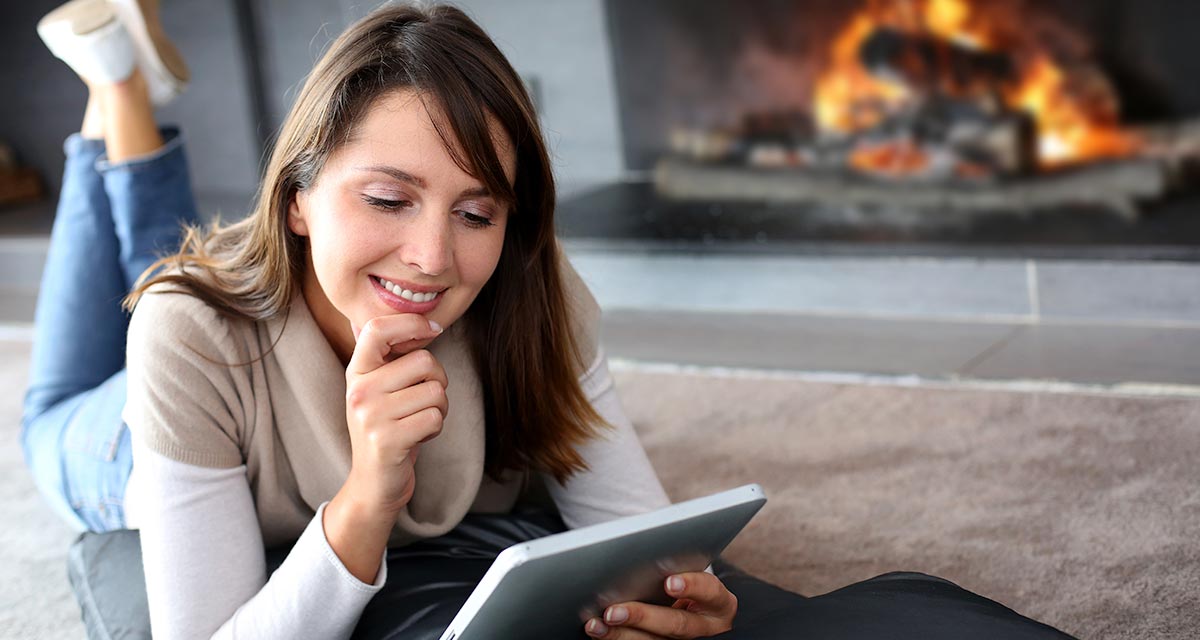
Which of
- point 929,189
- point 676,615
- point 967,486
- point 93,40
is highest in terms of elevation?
point 93,40

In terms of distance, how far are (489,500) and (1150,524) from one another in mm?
836

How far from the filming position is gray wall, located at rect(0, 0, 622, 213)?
2.96 meters

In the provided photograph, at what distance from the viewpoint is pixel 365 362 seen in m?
1.01

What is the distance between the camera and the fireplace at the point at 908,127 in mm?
2377

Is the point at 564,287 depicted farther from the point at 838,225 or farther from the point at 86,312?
the point at 838,225

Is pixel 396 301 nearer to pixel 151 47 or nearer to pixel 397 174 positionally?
pixel 397 174

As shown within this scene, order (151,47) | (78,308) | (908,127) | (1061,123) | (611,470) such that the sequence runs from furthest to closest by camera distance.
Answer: (908,127) → (1061,123) → (151,47) → (78,308) → (611,470)

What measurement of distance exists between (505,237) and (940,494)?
84cm

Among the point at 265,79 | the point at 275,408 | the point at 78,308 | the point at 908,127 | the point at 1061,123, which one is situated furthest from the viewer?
the point at 265,79

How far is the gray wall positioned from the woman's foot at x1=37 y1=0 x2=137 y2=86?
2.51 ft

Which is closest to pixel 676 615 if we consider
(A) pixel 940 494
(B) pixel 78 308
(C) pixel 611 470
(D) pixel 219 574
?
(C) pixel 611 470

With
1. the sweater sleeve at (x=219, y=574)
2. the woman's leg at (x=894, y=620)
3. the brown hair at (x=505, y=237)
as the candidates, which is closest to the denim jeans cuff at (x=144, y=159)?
the brown hair at (x=505, y=237)

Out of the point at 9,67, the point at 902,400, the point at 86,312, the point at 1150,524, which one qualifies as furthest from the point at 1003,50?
the point at 9,67

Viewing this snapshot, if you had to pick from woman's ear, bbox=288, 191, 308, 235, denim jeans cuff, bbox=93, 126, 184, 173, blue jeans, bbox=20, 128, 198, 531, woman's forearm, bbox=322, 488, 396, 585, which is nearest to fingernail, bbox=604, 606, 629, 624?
woman's forearm, bbox=322, 488, 396, 585
